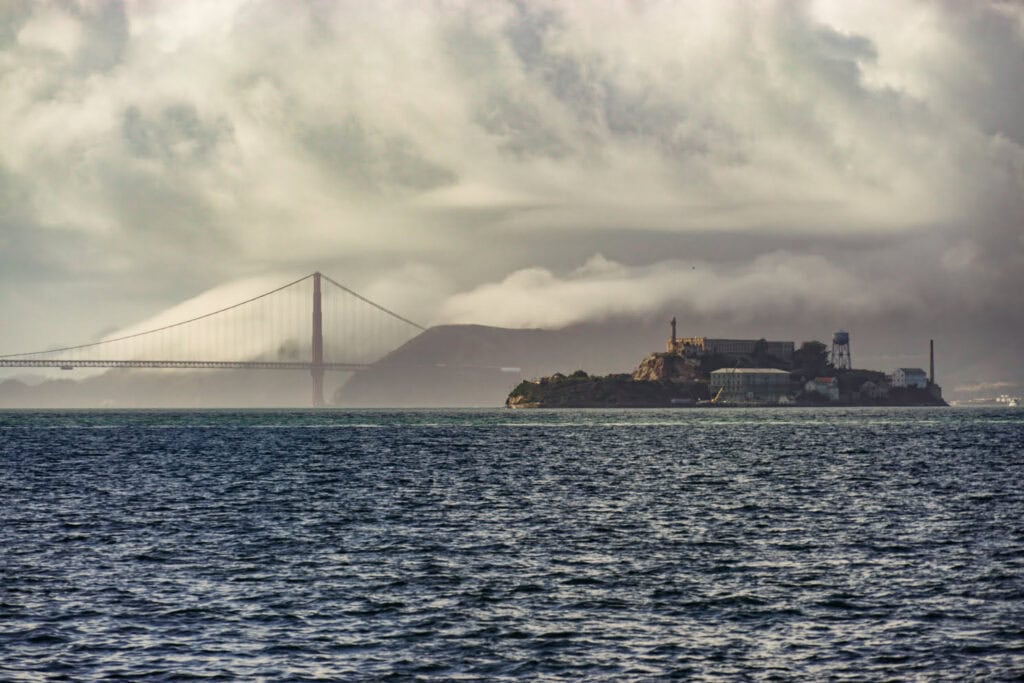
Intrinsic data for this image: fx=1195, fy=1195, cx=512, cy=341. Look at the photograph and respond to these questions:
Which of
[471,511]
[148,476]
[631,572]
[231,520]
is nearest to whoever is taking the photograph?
[631,572]

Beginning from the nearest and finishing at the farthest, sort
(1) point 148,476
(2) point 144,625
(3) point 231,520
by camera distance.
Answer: (2) point 144,625 → (3) point 231,520 → (1) point 148,476

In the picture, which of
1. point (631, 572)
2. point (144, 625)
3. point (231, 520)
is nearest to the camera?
point (144, 625)

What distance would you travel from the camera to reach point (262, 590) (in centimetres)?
3052

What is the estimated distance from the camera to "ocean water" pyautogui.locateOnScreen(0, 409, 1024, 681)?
76.3 feet

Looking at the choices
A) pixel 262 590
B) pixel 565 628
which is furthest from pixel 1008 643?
pixel 262 590

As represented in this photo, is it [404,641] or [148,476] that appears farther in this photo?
[148,476]

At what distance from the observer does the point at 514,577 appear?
32.4 metres

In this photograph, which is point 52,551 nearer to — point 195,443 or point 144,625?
point 144,625

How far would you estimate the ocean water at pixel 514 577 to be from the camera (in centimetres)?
2325

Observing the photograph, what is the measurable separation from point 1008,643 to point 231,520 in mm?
30491

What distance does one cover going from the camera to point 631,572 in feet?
108

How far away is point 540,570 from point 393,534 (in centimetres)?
960

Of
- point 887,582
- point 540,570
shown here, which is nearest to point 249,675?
point 540,570

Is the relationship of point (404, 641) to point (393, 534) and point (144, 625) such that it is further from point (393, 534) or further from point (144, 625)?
point (393, 534)
